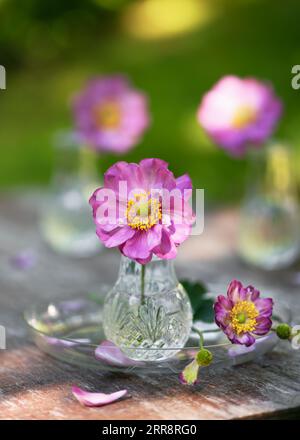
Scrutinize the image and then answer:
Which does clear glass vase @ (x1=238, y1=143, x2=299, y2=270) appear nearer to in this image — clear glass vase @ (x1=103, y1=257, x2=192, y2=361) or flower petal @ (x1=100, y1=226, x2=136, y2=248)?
clear glass vase @ (x1=103, y1=257, x2=192, y2=361)

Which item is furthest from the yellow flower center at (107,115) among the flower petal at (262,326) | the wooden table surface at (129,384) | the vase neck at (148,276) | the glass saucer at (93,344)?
the flower petal at (262,326)

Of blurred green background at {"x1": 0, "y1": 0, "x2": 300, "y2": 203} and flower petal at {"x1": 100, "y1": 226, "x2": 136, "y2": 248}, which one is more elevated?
blurred green background at {"x1": 0, "y1": 0, "x2": 300, "y2": 203}

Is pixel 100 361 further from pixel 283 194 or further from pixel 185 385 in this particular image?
pixel 283 194

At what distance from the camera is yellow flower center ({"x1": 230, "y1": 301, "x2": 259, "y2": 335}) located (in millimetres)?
1112

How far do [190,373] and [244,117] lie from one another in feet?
2.55

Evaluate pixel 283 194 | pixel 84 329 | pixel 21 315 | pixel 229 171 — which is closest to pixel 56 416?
pixel 84 329

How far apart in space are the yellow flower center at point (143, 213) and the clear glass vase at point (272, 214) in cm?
71

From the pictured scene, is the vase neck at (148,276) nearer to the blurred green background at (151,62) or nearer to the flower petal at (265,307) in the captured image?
the flower petal at (265,307)

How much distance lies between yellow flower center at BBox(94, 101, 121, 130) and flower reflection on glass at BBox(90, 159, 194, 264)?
0.85 metres

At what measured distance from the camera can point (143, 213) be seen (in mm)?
1077

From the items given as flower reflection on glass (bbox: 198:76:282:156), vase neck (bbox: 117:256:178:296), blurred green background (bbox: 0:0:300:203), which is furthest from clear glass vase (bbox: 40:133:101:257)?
blurred green background (bbox: 0:0:300:203)

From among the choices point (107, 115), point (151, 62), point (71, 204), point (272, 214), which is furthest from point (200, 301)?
point (151, 62)

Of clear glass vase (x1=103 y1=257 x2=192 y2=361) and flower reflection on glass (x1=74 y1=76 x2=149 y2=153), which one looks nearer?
clear glass vase (x1=103 y1=257 x2=192 y2=361)

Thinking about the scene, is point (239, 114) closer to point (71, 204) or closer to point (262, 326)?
point (71, 204)
